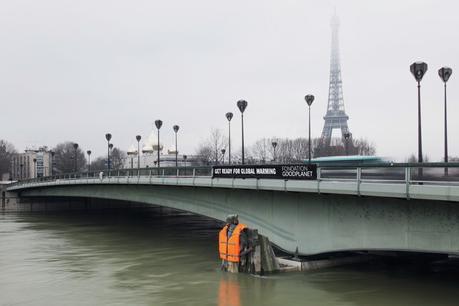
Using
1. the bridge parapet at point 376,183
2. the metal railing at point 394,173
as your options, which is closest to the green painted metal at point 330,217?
the bridge parapet at point 376,183

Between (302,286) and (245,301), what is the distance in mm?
3088

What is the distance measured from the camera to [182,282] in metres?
23.1

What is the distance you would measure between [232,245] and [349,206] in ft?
18.6

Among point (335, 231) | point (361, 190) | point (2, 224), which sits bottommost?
point (2, 224)

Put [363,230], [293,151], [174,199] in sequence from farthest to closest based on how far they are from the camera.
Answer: [293,151], [174,199], [363,230]

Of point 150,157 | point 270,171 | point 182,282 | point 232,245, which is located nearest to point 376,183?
point 270,171

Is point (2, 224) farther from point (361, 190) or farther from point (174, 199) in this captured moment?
point (361, 190)

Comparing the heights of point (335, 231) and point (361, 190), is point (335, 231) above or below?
below

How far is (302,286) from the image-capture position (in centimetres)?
2108

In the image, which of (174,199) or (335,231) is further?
(174,199)

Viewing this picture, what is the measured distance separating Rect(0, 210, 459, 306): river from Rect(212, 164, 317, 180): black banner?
14.8 feet

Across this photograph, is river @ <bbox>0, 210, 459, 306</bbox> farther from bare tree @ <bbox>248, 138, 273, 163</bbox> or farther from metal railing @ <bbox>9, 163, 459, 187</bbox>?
bare tree @ <bbox>248, 138, 273, 163</bbox>

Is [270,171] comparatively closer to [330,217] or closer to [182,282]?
[330,217]

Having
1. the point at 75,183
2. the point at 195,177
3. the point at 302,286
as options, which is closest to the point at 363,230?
the point at 302,286
